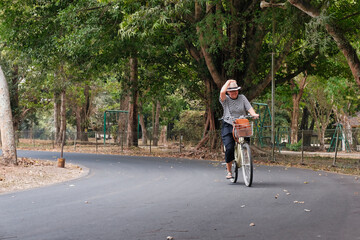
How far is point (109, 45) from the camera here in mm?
22656

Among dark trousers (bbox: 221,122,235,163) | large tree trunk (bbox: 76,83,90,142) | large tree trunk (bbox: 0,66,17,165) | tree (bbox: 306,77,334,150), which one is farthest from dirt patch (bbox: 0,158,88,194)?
large tree trunk (bbox: 76,83,90,142)

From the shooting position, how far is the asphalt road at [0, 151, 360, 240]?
540 centimetres

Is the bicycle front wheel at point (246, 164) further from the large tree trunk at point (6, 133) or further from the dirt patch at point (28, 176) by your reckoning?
the large tree trunk at point (6, 133)

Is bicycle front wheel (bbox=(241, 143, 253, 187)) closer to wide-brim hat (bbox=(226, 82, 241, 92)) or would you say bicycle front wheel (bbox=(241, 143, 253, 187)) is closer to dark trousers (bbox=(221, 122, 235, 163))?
dark trousers (bbox=(221, 122, 235, 163))

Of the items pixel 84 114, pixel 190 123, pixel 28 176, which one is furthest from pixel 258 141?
pixel 84 114

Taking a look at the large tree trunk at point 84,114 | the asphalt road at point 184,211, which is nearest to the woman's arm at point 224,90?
the asphalt road at point 184,211

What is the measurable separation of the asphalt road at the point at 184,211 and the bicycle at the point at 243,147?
0.38 meters

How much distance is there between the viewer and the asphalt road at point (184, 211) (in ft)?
17.7

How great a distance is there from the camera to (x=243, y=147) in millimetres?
9469

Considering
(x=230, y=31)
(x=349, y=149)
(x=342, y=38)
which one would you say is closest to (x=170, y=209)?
(x=342, y=38)

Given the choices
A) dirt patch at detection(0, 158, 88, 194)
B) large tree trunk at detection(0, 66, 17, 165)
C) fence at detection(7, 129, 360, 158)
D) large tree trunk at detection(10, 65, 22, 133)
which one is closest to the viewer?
dirt patch at detection(0, 158, 88, 194)

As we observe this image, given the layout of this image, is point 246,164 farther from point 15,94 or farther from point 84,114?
point 84,114

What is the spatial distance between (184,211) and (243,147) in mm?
3049

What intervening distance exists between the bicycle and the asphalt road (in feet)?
1.23
